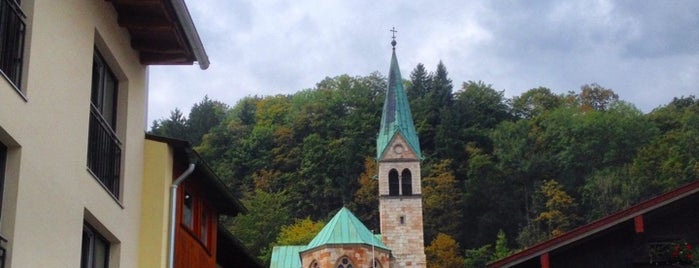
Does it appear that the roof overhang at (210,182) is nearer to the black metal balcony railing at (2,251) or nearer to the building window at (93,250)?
the building window at (93,250)

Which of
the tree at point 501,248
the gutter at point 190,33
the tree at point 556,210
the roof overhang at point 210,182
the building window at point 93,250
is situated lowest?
the building window at point 93,250

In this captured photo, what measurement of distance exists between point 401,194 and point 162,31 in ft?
200

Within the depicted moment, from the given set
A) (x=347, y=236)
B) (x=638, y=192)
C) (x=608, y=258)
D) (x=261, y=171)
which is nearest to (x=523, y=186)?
(x=638, y=192)

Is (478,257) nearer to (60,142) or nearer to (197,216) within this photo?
(197,216)

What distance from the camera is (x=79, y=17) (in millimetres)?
13141

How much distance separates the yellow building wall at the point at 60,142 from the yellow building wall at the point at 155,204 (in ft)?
0.92

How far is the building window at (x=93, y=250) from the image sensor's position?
13523 mm

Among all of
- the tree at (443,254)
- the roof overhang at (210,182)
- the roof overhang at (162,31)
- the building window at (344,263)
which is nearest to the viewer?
the roof overhang at (162,31)

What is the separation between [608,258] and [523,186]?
283 feet

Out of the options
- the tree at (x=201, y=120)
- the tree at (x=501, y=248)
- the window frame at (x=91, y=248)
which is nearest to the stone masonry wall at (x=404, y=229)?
the tree at (x=501, y=248)

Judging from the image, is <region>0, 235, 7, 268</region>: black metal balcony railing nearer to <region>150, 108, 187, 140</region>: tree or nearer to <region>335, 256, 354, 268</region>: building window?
<region>335, 256, 354, 268</region>: building window

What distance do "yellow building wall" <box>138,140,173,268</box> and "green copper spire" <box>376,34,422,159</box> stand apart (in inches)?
2377

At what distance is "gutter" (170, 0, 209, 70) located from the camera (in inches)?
548

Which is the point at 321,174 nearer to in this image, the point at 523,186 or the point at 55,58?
the point at 523,186
